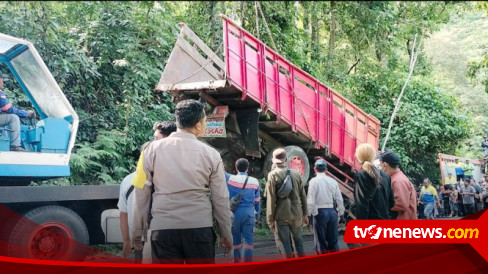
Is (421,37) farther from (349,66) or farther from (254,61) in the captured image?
(254,61)

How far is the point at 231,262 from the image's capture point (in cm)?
292

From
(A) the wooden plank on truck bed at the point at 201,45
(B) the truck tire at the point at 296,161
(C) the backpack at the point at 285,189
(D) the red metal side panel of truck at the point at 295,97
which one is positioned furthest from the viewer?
(B) the truck tire at the point at 296,161

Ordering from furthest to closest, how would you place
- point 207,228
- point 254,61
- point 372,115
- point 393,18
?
point 254,61 → point 372,115 → point 393,18 → point 207,228

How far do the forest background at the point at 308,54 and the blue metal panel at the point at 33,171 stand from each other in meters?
0.10

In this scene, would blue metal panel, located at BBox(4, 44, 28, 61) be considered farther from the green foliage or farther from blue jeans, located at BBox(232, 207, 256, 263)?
blue jeans, located at BBox(232, 207, 256, 263)

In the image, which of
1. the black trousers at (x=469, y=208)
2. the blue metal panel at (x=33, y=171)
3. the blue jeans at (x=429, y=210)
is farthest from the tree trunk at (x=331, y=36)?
the blue metal panel at (x=33, y=171)

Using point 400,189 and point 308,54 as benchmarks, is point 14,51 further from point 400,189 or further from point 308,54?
point 400,189

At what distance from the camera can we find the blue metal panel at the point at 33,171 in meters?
3.18

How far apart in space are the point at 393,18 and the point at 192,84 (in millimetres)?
2066

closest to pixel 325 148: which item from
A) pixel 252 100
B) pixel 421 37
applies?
pixel 252 100

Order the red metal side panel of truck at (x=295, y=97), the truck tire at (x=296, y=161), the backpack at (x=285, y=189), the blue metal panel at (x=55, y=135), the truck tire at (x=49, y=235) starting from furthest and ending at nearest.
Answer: the truck tire at (x=296, y=161) < the red metal side panel of truck at (x=295, y=97) < the backpack at (x=285, y=189) < the blue metal panel at (x=55, y=135) < the truck tire at (x=49, y=235)

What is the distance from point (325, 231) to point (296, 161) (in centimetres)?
118

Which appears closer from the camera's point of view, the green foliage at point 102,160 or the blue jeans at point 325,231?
the blue jeans at point 325,231

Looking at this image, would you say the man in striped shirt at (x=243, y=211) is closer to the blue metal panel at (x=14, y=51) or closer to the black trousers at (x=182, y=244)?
the black trousers at (x=182, y=244)
